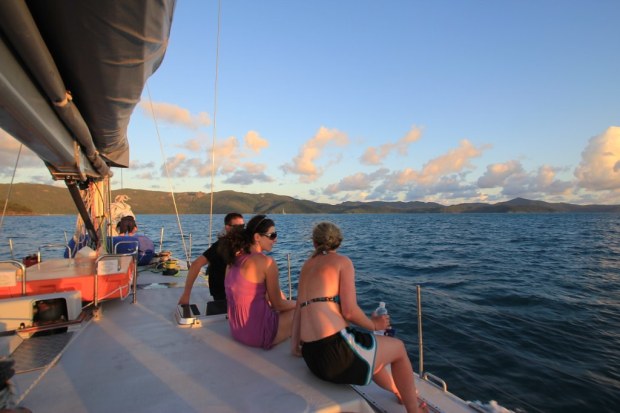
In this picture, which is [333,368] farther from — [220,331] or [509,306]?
[509,306]

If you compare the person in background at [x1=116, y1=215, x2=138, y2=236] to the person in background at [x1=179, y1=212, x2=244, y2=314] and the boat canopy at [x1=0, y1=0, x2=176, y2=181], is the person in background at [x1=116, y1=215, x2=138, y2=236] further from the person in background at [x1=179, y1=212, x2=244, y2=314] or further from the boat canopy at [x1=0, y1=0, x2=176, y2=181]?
the boat canopy at [x1=0, y1=0, x2=176, y2=181]

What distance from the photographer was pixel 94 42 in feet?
4.56

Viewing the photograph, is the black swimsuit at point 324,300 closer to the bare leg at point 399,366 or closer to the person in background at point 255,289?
the bare leg at point 399,366

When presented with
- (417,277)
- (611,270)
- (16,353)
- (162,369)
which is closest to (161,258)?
(16,353)

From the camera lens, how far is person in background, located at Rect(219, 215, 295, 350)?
2902 mm

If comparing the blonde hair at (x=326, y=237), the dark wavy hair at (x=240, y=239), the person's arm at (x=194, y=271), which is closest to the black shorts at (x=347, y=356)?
the blonde hair at (x=326, y=237)

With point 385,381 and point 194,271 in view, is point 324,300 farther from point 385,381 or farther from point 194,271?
point 194,271

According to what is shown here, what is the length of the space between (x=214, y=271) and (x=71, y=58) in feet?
9.98

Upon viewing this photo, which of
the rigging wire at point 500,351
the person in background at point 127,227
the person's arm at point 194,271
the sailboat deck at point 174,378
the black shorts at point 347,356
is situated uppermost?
the person in background at point 127,227

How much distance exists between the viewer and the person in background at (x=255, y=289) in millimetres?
2902

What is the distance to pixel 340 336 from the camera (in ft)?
7.13

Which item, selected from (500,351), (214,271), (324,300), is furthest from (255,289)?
(500,351)

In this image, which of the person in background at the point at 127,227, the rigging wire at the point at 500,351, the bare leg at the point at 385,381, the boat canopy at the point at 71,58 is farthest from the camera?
the person in background at the point at 127,227

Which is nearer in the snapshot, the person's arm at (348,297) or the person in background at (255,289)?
the person's arm at (348,297)
